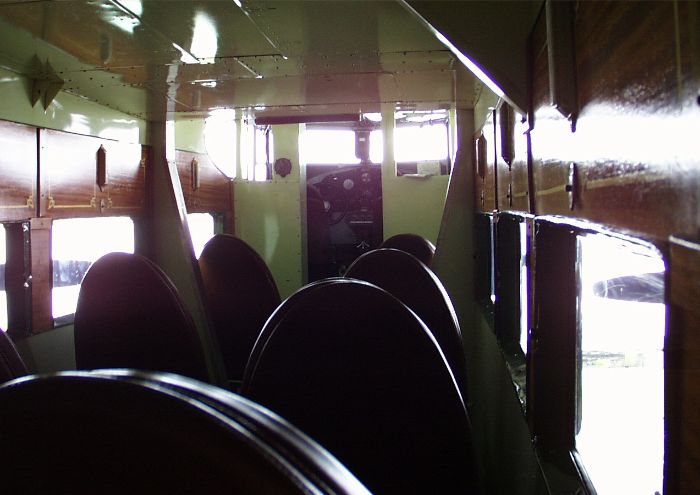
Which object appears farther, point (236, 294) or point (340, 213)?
point (340, 213)

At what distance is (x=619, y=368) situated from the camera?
1.37 m

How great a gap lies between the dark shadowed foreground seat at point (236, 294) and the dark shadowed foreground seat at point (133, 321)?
94 cm

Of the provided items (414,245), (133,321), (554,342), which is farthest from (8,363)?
(414,245)

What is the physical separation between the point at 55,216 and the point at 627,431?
9.60ft

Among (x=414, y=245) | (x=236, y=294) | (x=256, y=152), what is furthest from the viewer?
(x=256, y=152)

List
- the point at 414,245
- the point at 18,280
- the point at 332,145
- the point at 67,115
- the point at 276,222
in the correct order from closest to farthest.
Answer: the point at 18,280 → the point at 67,115 → the point at 414,245 → the point at 276,222 → the point at 332,145

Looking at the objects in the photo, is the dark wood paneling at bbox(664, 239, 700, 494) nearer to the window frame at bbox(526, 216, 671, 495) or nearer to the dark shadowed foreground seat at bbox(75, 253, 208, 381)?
the window frame at bbox(526, 216, 671, 495)

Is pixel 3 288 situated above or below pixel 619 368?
above

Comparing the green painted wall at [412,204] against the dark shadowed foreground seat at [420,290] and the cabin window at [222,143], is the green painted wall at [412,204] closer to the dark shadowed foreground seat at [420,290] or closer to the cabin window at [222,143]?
the cabin window at [222,143]

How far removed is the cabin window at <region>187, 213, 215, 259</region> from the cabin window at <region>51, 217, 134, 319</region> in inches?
60.2

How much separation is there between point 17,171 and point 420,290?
2.08 meters

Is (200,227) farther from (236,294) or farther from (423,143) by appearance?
(423,143)

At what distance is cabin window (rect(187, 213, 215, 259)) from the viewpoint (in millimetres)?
5297

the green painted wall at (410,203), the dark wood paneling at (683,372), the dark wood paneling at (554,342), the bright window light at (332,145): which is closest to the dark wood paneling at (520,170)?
the dark wood paneling at (554,342)
